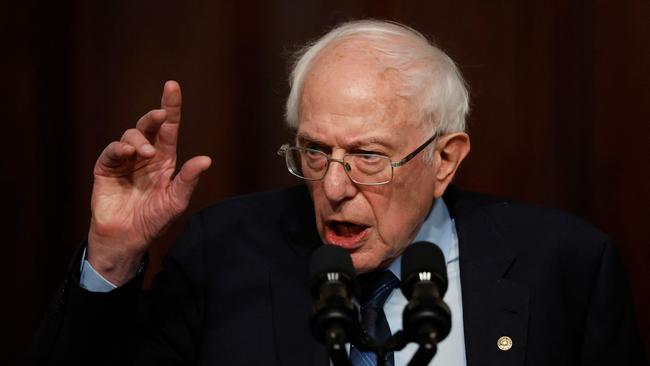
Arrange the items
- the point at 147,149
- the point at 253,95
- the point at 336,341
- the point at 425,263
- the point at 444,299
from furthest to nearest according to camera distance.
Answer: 1. the point at 253,95
2. the point at 444,299
3. the point at 147,149
4. the point at 425,263
5. the point at 336,341

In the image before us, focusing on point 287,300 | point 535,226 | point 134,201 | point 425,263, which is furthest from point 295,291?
point 425,263

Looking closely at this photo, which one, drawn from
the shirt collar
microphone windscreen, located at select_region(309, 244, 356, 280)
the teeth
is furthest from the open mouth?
microphone windscreen, located at select_region(309, 244, 356, 280)

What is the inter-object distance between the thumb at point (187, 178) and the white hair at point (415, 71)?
335 mm

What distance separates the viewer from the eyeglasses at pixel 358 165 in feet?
6.99

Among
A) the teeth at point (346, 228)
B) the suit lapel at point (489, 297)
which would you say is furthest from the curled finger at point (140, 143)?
the suit lapel at point (489, 297)

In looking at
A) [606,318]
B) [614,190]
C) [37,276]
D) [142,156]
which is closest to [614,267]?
[606,318]

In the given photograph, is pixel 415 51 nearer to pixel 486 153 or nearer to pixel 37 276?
pixel 486 153

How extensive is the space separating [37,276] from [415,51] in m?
1.39

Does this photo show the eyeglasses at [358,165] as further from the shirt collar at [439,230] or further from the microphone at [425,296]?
the microphone at [425,296]

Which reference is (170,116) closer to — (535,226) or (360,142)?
(360,142)

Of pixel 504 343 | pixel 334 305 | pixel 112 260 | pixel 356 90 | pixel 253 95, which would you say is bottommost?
pixel 504 343

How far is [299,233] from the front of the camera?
95.0 inches

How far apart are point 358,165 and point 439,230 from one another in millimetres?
397

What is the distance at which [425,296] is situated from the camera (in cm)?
145
